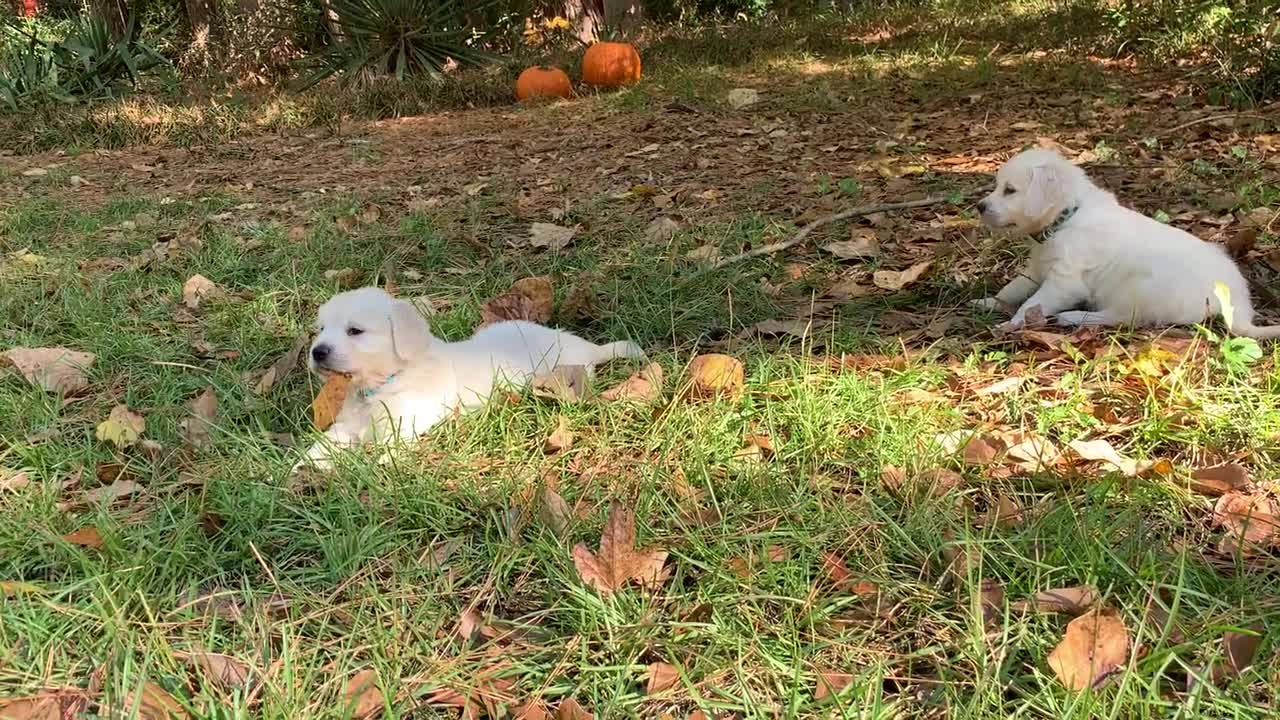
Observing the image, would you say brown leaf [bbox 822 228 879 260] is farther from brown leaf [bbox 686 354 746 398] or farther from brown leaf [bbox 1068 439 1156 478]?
brown leaf [bbox 1068 439 1156 478]

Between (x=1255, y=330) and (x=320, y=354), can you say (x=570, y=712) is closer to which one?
(x=320, y=354)

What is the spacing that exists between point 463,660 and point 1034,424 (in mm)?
1677

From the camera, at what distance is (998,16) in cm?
1136

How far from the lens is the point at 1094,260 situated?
3.38 meters

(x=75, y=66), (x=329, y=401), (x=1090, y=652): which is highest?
(x=1090, y=652)

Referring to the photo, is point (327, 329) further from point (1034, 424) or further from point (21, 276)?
point (21, 276)

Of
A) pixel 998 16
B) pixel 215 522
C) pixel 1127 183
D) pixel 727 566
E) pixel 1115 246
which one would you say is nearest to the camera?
pixel 727 566

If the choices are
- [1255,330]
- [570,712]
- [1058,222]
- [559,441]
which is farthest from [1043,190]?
[570,712]

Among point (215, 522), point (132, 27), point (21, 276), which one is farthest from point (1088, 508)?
point (132, 27)

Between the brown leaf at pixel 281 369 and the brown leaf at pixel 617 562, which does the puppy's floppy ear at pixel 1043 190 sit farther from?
the brown leaf at pixel 281 369

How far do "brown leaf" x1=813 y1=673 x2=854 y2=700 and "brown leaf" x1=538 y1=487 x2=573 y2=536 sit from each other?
0.68 m

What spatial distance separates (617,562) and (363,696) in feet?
1.85

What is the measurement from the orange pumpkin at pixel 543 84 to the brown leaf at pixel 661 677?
854 centimetres

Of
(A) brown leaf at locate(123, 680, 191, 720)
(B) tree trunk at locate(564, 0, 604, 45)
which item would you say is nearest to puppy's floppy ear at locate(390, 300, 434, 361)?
(A) brown leaf at locate(123, 680, 191, 720)
